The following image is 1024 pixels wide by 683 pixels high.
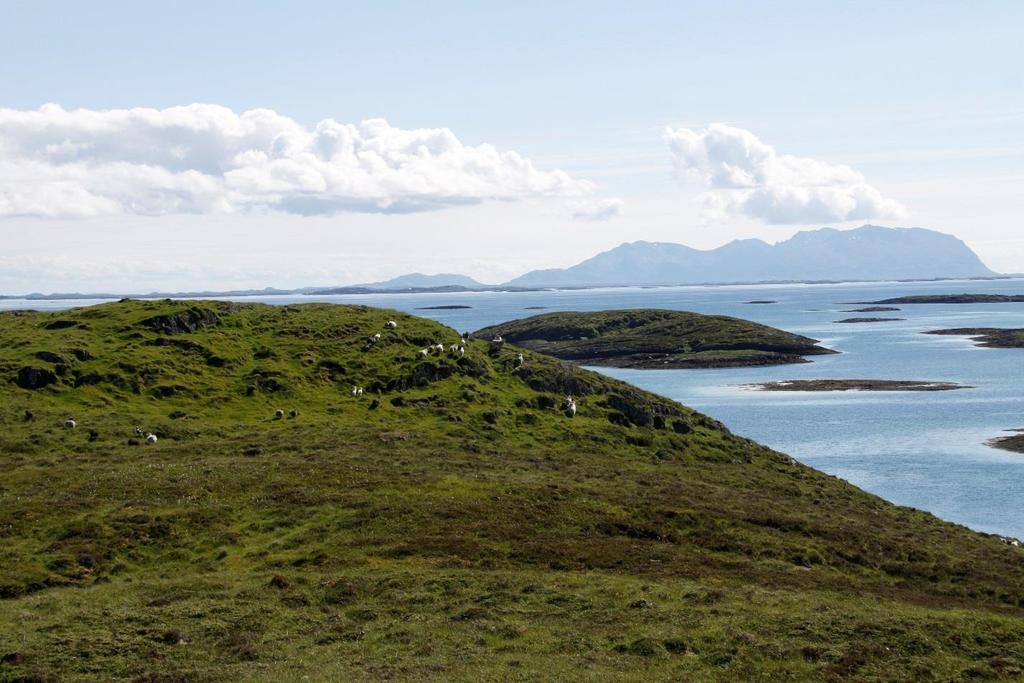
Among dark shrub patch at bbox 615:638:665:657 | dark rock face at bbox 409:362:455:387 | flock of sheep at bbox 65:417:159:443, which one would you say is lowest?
dark shrub patch at bbox 615:638:665:657

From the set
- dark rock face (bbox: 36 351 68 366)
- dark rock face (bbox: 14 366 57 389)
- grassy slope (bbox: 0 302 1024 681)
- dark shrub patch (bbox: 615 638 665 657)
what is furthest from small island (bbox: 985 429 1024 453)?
dark rock face (bbox: 14 366 57 389)

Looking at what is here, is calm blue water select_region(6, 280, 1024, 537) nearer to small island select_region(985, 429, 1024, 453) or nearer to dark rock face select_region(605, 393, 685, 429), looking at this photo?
small island select_region(985, 429, 1024, 453)

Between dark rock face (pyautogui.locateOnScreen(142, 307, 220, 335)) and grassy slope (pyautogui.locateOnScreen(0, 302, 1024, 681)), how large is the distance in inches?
76.4

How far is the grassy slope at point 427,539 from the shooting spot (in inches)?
1375

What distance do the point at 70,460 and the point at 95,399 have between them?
724 inches

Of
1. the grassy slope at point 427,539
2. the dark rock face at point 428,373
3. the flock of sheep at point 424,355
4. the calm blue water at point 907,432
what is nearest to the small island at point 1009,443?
the calm blue water at point 907,432

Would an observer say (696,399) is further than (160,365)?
Yes

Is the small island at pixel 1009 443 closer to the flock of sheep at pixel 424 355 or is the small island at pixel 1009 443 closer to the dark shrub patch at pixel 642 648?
the flock of sheep at pixel 424 355

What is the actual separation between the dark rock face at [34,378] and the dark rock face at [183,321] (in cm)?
1491

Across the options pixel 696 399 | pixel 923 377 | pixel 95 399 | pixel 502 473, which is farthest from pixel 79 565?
pixel 923 377

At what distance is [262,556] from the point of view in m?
48.1

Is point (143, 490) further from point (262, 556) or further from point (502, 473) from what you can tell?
point (502, 473)

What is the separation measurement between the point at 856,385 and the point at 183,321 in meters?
124

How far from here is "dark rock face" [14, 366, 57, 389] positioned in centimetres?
8350
